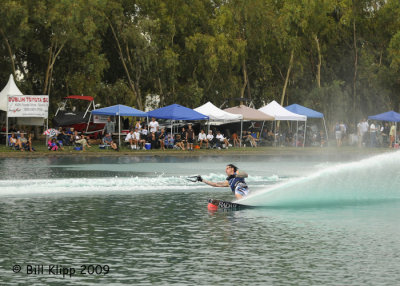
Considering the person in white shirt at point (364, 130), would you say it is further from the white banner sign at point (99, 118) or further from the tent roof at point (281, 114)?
the white banner sign at point (99, 118)

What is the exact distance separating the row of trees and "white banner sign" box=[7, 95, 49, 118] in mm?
8003

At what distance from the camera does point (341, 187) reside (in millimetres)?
24266

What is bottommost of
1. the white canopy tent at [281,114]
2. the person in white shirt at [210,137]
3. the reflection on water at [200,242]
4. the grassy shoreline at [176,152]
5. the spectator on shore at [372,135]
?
the reflection on water at [200,242]

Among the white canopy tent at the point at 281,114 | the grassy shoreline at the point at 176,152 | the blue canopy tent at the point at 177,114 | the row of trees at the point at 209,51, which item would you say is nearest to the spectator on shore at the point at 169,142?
the blue canopy tent at the point at 177,114

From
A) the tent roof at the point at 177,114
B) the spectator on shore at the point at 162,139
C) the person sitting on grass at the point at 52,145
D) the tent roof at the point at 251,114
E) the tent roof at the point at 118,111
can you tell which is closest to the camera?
the person sitting on grass at the point at 52,145

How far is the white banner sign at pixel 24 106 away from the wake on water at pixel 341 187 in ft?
90.7

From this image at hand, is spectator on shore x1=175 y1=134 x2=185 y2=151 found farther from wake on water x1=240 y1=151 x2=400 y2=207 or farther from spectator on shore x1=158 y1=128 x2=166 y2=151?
wake on water x1=240 y1=151 x2=400 y2=207

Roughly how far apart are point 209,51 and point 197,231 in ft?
168

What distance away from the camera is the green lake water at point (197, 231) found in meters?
12.0

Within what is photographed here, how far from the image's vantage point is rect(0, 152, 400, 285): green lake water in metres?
12.0

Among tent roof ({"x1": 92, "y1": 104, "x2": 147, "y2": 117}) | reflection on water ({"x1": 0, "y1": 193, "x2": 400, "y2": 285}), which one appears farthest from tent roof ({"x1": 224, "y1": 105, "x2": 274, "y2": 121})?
reflection on water ({"x1": 0, "y1": 193, "x2": 400, "y2": 285})

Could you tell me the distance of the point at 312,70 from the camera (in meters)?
79.2

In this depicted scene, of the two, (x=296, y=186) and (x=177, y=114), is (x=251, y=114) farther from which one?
(x=296, y=186)

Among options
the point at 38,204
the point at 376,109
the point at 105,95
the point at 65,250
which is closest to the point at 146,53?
the point at 105,95
